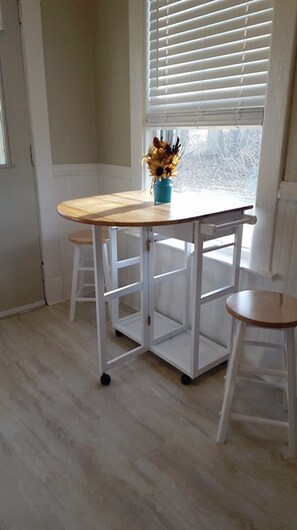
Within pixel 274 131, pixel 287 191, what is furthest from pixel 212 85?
pixel 287 191

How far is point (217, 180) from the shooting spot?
222cm

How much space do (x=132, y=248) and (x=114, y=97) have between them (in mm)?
1107

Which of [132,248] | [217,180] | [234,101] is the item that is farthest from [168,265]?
[234,101]

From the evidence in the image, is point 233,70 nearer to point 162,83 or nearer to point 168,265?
point 162,83

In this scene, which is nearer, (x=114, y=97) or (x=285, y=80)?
(x=285, y=80)

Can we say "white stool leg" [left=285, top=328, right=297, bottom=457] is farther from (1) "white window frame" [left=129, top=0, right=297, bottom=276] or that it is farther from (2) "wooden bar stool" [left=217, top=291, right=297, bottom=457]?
(1) "white window frame" [left=129, top=0, right=297, bottom=276]

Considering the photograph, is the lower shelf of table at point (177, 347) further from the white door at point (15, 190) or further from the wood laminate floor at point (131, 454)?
the white door at point (15, 190)

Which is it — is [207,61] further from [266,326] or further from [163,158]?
[266,326]

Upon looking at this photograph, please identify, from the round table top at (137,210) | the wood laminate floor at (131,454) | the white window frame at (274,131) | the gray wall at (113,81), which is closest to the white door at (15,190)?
the gray wall at (113,81)

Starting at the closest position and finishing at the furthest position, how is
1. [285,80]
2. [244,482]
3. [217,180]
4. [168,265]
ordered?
[244,482] < [285,80] < [217,180] < [168,265]

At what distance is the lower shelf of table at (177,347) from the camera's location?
2.03 meters

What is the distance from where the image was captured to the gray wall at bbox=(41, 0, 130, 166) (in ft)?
8.24

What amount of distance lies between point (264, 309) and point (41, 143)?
1.98 m

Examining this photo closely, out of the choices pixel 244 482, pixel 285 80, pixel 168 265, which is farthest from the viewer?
pixel 168 265
